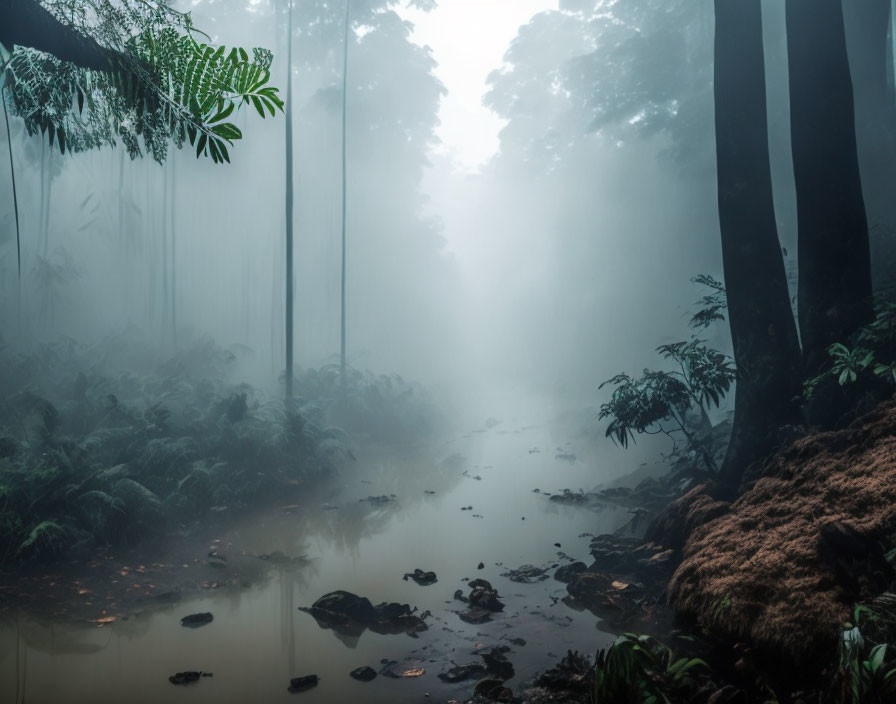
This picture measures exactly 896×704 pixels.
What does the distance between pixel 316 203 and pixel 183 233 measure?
8.41 metres

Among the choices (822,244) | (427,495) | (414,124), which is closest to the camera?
(822,244)

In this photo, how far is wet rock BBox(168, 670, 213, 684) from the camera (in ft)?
14.1

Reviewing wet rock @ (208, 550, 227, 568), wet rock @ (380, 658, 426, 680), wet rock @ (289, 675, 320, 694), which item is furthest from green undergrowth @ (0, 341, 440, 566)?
wet rock @ (380, 658, 426, 680)

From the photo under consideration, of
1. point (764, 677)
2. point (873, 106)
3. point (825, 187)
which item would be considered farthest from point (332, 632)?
point (873, 106)

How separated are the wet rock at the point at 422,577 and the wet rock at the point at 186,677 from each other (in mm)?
2655

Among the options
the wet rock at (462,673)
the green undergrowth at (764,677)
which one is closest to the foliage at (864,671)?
the green undergrowth at (764,677)

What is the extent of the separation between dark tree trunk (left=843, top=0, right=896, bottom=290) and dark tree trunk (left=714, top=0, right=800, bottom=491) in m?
4.32

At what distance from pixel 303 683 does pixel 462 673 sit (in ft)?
4.19

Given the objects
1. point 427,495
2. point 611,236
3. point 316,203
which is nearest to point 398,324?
point 316,203

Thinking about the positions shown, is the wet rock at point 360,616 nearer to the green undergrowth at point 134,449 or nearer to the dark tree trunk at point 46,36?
the green undergrowth at point 134,449

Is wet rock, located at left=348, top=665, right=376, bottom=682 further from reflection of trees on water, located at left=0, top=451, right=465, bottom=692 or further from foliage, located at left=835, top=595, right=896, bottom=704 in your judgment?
foliage, located at left=835, top=595, right=896, bottom=704

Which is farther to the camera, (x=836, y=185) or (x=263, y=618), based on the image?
(x=836, y=185)

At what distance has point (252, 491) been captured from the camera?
984 centimetres

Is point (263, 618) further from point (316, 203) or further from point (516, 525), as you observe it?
point (316, 203)
